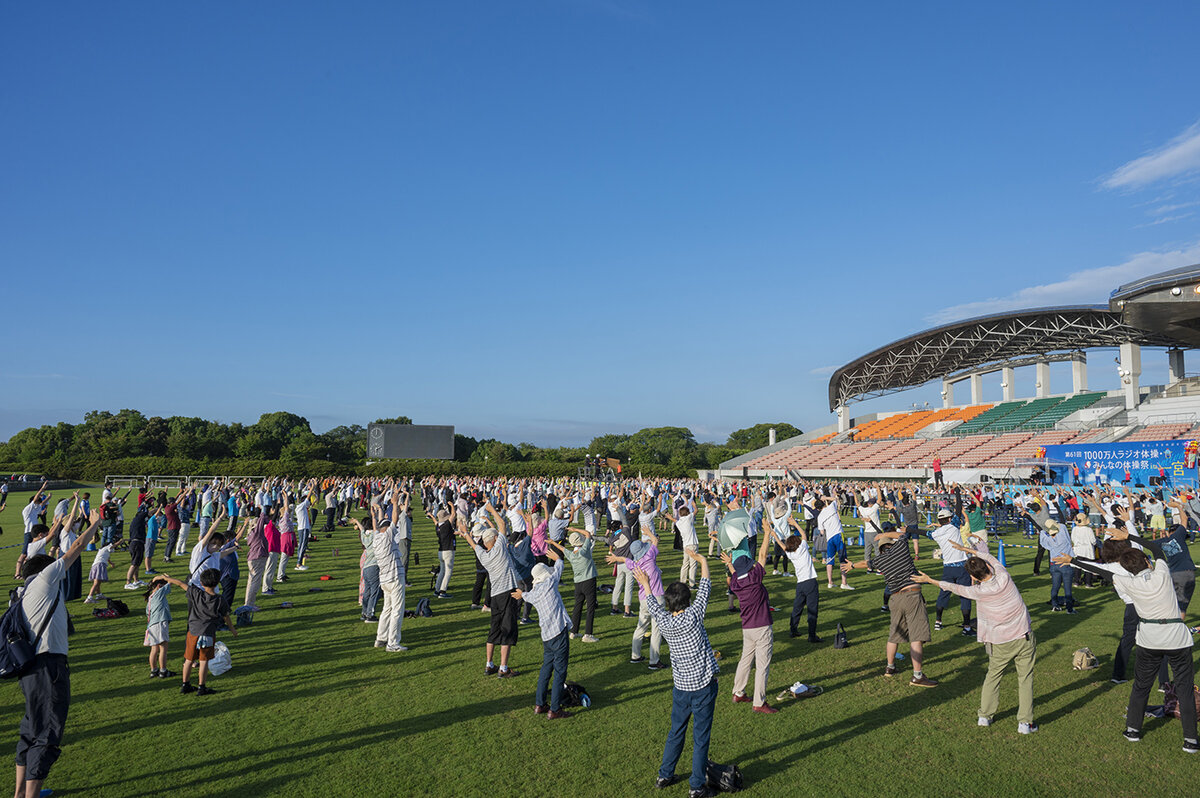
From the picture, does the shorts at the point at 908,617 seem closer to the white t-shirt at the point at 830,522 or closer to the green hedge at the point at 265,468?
the white t-shirt at the point at 830,522

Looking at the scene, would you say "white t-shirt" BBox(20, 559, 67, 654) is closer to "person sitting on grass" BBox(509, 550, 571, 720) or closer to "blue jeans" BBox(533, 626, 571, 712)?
"person sitting on grass" BBox(509, 550, 571, 720)

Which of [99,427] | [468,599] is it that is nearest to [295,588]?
[468,599]

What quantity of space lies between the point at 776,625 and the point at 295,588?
1000 cm

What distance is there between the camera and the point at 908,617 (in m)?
7.90

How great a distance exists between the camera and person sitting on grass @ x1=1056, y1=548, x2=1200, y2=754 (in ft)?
→ 18.8

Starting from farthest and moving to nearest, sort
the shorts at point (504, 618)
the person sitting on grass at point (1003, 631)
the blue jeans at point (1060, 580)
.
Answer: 1. the blue jeans at point (1060, 580)
2. the shorts at point (504, 618)
3. the person sitting on grass at point (1003, 631)

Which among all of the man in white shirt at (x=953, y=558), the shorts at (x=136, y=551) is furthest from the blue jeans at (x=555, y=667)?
the shorts at (x=136, y=551)

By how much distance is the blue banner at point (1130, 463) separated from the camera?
1147 inches

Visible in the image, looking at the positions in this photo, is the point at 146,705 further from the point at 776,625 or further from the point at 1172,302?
the point at 1172,302

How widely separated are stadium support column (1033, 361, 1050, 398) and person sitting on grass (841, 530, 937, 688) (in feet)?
183

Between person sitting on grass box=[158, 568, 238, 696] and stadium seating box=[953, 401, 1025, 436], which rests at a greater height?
stadium seating box=[953, 401, 1025, 436]

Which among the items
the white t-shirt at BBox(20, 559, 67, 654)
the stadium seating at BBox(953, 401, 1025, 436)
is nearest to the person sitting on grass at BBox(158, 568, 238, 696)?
the white t-shirt at BBox(20, 559, 67, 654)

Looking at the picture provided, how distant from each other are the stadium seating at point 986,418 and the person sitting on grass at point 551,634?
2206 inches

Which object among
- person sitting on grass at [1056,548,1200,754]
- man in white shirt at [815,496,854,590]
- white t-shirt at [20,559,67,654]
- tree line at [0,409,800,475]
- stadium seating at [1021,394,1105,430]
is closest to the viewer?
white t-shirt at [20,559,67,654]
